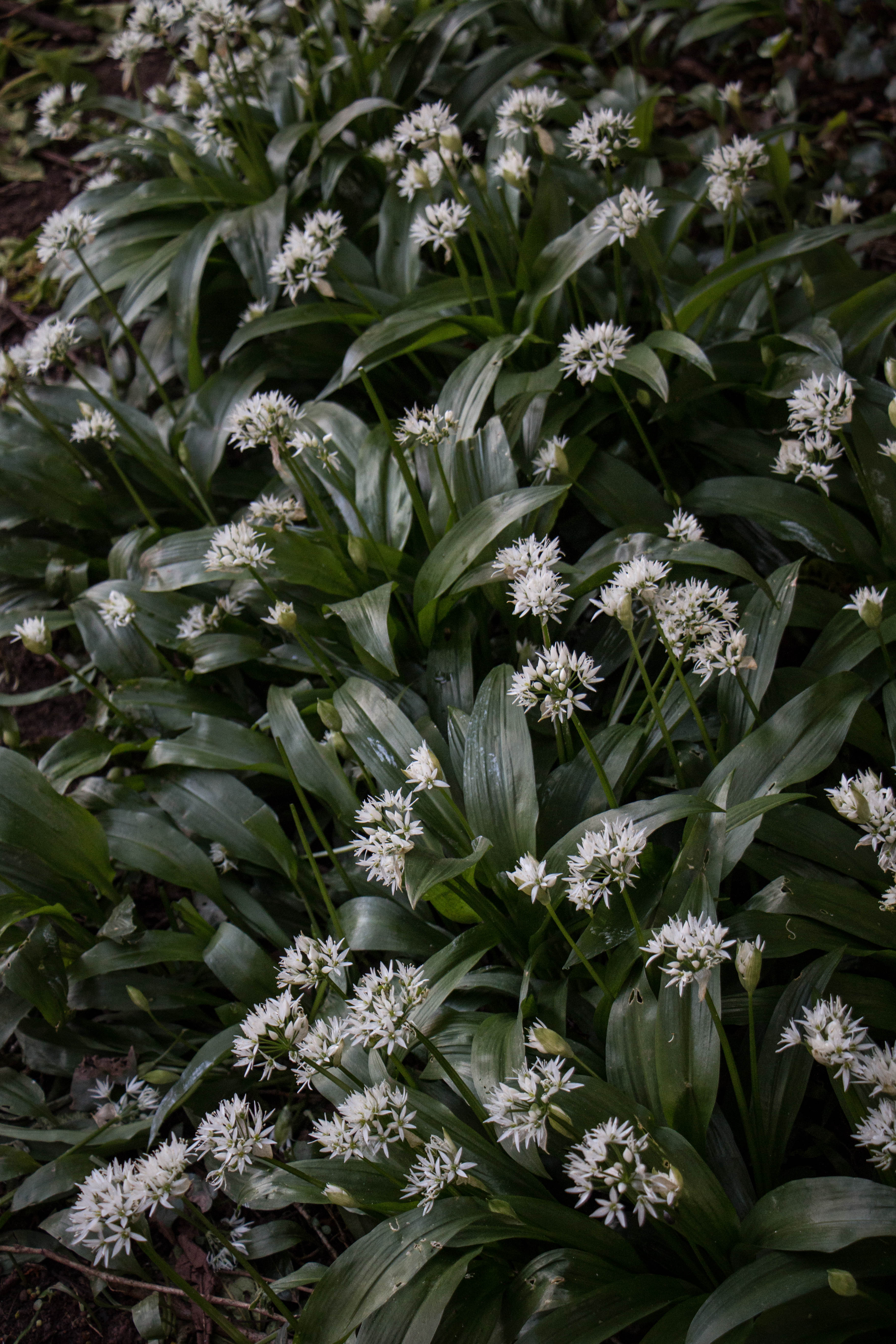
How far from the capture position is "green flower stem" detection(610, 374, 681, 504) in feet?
8.92

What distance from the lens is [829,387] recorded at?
9.01 ft

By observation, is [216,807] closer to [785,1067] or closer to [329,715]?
[329,715]

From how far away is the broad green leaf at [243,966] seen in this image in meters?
2.54

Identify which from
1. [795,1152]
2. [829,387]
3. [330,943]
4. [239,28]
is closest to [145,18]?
[239,28]

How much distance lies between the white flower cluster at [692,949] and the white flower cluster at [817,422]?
3.75ft

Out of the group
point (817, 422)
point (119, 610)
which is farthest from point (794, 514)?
point (119, 610)

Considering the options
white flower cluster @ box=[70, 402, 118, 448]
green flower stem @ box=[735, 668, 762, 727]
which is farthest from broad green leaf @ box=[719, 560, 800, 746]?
A: white flower cluster @ box=[70, 402, 118, 448]

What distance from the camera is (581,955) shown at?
6.07 feet

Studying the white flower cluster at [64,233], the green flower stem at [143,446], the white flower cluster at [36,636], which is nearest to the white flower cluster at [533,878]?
the white flower cluster at [36,636]

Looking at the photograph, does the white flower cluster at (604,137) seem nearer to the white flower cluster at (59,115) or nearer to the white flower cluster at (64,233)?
the white flower cluster at (64,233)

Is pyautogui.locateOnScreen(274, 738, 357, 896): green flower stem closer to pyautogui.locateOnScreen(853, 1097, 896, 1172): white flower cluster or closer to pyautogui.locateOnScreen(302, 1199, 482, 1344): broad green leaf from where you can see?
pyautogui.locateOnScreen(302, 1199, 482, 1344): broad green leaf

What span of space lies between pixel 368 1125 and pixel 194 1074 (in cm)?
75

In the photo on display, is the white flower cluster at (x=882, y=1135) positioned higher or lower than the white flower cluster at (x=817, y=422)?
lower

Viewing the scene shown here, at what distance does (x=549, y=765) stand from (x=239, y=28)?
302 centimetres
